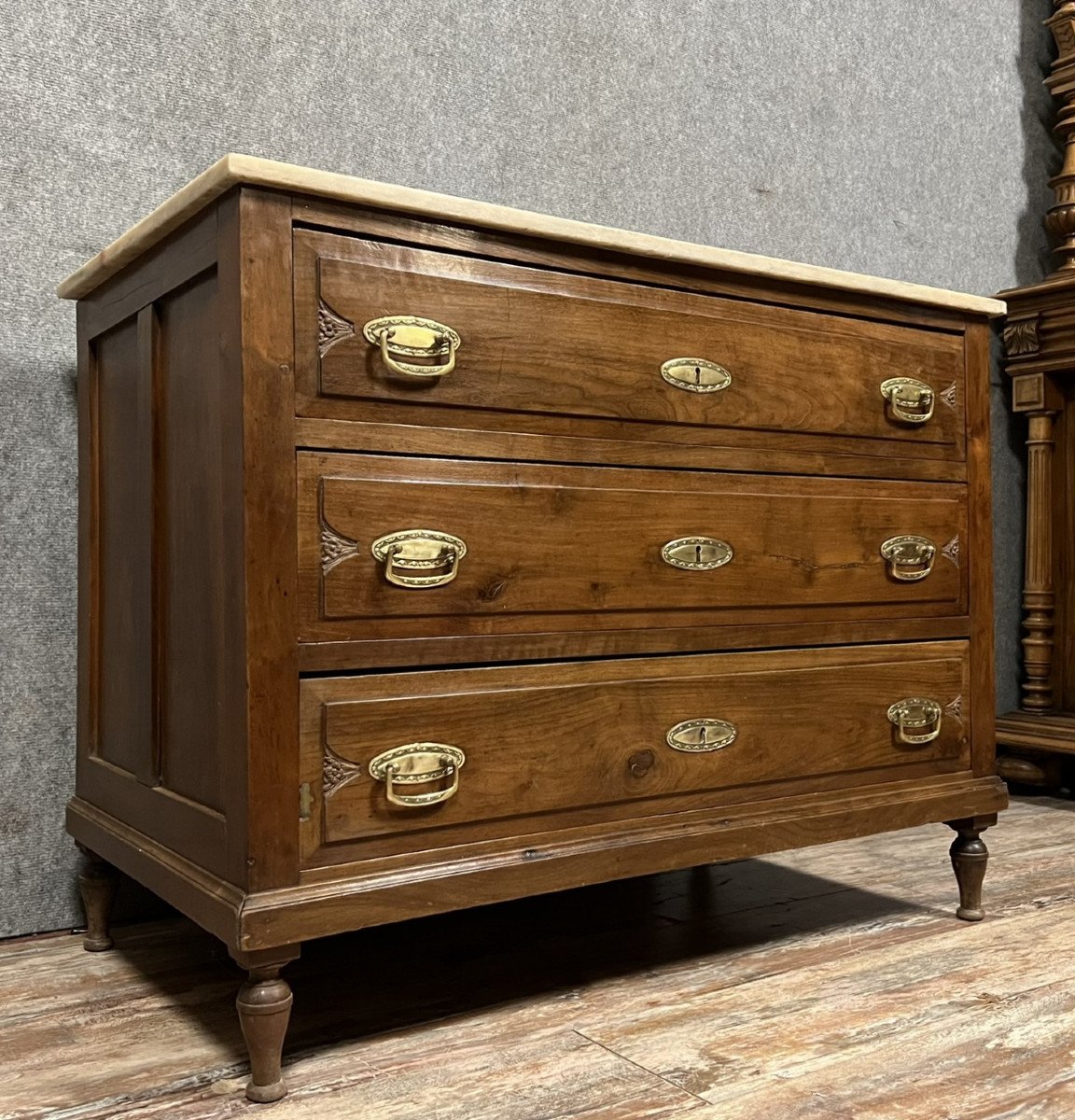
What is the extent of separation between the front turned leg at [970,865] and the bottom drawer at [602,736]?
0.27ft

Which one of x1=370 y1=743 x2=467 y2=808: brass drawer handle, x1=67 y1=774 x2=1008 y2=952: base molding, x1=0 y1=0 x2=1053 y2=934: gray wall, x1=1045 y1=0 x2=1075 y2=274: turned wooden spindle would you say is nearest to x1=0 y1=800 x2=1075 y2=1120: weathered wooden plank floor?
x1=67 y1=774 x2=1008 y2=952: base molding

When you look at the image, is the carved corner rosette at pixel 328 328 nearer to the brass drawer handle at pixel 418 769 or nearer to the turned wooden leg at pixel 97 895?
the brass drawer handle at pixel 418 769

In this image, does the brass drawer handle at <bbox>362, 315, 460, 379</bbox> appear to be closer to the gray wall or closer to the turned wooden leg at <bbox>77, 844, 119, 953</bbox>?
the gray wall

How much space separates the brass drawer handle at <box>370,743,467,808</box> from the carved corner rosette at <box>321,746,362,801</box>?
2 cm

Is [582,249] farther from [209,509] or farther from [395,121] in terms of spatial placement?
[395,121]

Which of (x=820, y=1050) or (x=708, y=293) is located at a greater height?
(x=708, y=293)

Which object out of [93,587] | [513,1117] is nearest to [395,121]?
[93,587]

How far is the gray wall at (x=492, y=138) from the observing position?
1.44 metres

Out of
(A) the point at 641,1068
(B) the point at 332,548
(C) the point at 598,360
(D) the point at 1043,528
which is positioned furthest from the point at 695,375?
(D) the point at 1043,528

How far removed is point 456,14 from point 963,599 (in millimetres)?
1112

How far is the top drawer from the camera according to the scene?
1.05 m

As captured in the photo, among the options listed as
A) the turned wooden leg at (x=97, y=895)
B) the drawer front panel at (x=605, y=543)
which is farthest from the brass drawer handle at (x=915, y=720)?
the turned wooden leg at (x=97, y=895)

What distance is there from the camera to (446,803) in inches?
42.9

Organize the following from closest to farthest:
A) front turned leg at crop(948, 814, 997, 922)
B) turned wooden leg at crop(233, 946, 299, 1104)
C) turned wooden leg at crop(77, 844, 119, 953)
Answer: turned wooden leg at crop(233, 946, 299, 1104) → turned wooden leg at crop(77, 844, 119, 953) → front turned leg at crop(948, 814, 997, 922)
